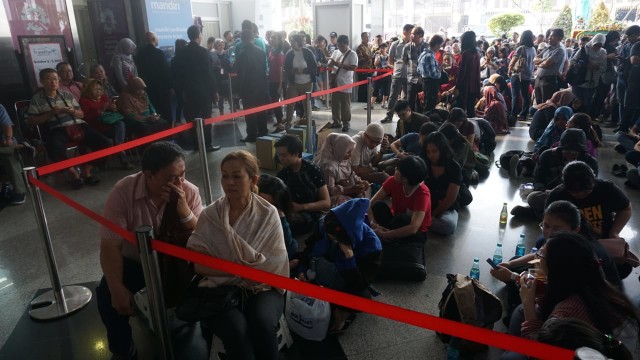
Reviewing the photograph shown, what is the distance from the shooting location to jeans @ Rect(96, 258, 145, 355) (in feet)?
8.05

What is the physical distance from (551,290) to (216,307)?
1.60 meters

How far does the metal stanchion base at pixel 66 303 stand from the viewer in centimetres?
305

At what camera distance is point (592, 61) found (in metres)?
8.30

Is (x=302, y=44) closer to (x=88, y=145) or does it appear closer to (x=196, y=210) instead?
(x=88, y=145)

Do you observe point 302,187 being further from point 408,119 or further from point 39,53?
point 39,53

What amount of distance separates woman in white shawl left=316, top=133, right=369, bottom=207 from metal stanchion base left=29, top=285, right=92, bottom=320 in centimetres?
237

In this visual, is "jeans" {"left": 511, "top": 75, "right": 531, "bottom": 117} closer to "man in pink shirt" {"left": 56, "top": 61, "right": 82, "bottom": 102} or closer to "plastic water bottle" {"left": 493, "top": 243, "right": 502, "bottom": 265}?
"plastic water bottle" {"left": 493, "top": 243, "right": 502, "bottom": 265}

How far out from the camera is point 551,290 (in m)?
2.05

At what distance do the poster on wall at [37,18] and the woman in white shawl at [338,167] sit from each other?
5.28m

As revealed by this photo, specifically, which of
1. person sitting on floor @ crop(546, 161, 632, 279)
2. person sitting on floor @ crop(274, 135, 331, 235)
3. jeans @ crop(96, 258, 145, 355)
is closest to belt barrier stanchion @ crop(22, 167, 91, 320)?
jeans @ crop(96, 258, 145, 355)

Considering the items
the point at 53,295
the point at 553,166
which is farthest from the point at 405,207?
the point at 53,295

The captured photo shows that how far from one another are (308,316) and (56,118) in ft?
16.5

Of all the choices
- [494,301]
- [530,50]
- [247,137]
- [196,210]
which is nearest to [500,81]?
[530,50]

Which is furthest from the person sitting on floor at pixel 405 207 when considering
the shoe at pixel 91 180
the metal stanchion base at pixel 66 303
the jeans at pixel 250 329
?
the shoe at pixel 91 180
